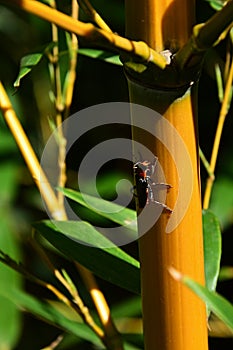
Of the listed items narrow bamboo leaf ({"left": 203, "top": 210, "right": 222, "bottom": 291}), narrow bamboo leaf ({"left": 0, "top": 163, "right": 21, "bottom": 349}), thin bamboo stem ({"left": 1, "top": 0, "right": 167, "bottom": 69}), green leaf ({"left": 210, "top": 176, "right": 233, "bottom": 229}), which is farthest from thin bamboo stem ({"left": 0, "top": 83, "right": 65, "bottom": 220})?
green leaf ({"left": 210, "top": 176, "right": 233, "bottom": 229})

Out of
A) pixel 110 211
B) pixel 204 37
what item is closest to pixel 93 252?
pixel 110 211

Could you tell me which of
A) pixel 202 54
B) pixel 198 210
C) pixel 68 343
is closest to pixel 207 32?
pixel 202 54

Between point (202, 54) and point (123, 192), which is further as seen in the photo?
point (123, 192)

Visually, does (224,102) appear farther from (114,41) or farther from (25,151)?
(114,41)

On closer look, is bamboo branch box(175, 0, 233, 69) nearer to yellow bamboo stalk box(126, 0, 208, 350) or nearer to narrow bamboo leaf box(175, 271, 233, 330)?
yellow bamboo stalk box(126, 0, 208, 350)

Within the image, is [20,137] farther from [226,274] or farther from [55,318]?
[226,274]

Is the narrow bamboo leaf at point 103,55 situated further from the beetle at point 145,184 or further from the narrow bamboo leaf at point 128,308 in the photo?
the narrow bamboo leaf at point 128,308
